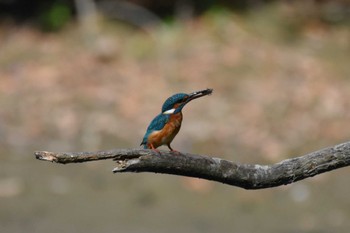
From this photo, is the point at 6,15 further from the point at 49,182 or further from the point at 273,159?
the point at 273,159

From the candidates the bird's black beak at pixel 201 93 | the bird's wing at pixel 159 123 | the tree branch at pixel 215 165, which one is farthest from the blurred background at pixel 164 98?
the bird's black beak at pixel 201 93

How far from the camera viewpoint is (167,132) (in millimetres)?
3107

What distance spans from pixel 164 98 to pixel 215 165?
8713 mm

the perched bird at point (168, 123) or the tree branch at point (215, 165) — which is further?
the perched bird at point (168, 123)

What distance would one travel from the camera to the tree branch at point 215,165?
291cm

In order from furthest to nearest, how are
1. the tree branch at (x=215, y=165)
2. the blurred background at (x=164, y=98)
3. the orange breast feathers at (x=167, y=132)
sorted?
the blurred background at (x=164, y=98) < the orange breast feathers at (x=167, y=132) < the tree branch at (x=215, y=165)

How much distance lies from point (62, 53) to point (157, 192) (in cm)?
392

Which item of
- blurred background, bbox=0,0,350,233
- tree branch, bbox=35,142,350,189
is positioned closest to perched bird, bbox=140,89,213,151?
tree branch, bbox=35,142,350,189

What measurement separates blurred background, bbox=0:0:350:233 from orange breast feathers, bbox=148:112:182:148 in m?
6.13

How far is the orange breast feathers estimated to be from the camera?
3.09 metres

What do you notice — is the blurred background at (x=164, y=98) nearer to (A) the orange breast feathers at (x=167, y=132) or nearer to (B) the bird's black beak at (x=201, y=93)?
(A) the orange breast feathers at (x=167, y=132)

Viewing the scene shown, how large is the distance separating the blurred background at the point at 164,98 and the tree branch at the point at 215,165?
19.0 ft

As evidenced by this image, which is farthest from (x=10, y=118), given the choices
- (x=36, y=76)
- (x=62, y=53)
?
(x=62, y=53)

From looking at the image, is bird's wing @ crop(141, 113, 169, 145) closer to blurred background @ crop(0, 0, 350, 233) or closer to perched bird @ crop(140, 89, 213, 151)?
perched bird @ crop(140, 89, 213, 151)
